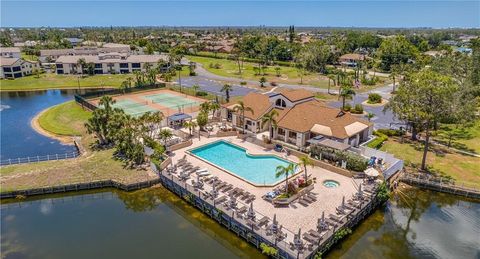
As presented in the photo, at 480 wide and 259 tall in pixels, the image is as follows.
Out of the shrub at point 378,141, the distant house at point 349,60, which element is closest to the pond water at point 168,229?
the shrub at point 378,141

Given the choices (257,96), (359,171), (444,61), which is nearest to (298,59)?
(444,61)

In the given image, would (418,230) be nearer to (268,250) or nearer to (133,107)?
(268,250)

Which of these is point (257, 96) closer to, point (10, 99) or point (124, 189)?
point (124, 189)

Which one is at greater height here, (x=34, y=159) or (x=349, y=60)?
(x=349, y=60)

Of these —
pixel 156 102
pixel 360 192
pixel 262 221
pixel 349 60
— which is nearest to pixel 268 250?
pixel 262 221

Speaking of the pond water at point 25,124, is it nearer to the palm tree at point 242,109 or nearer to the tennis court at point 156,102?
the tennis court at point 156,102

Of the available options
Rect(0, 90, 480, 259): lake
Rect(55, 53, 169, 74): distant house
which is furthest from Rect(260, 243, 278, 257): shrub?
Rect(55, 53, 169, 74): distant house
